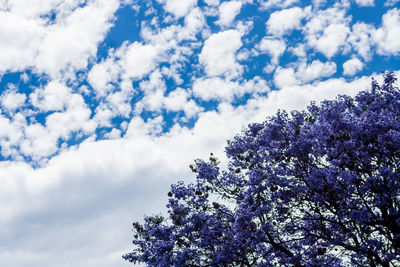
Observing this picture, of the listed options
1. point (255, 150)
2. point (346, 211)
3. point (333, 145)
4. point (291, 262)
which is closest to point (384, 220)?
point (346, 211)

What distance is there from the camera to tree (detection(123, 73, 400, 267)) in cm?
1127

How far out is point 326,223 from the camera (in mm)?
13852

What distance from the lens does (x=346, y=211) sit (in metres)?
11.6

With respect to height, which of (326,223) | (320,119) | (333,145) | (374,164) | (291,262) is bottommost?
(291,262)

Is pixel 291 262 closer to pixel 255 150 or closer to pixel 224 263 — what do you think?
pixel 224 263

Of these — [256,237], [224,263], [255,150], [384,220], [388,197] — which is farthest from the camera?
[255,150]

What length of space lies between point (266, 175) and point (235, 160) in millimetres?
3397

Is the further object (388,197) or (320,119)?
(320,119)

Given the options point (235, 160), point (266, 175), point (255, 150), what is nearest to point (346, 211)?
point (266, 175)

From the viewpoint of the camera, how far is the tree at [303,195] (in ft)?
37.0

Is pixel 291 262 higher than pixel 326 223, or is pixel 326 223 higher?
pixel 326 223

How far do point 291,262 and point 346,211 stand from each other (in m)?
3.88

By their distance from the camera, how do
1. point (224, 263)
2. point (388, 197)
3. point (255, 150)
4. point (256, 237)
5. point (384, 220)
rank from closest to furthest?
point (388, 197)
point (384, 220)
point (256, 237)
point (224, 263)
point (255, 150)

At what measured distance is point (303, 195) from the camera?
13.0 metres
